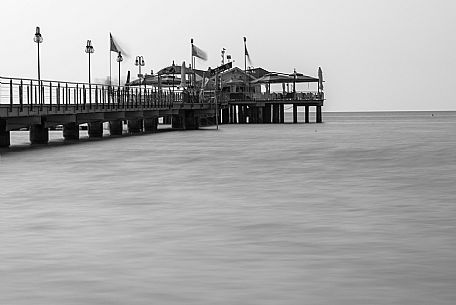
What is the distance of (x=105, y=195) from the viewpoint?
14.4 m

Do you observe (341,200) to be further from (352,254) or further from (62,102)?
(62,102)

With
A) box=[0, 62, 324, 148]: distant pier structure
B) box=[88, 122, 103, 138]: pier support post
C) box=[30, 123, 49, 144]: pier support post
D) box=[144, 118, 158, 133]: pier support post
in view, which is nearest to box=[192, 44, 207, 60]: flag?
box=[0, 62, 324, 148]: distant pier structure

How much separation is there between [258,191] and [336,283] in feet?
26.4

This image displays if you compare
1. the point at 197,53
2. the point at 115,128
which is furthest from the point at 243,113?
the point at 115,128

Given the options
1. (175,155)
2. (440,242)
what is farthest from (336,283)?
(175,155)

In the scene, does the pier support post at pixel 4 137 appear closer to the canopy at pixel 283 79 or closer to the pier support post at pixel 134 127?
the pier support post at pixel 134 127

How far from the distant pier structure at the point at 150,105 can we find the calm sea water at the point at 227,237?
33.4ft

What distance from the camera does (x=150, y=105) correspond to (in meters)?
49.6

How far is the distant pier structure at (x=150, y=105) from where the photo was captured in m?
29.5

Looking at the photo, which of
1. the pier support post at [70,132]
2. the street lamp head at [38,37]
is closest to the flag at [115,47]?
the street lamp head at [38,37]

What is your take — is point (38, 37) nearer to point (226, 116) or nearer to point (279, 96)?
point (226, 116)

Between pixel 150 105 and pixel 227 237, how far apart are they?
4022 centimetres

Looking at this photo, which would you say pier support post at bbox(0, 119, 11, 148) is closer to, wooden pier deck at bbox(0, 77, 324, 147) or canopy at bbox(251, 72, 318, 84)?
wooden pier deck at bbox(0, 77, 324, 147)

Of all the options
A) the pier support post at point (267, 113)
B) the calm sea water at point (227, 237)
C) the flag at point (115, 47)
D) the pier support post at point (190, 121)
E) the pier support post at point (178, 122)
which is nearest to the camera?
the calm sea water at point (227, 237)
